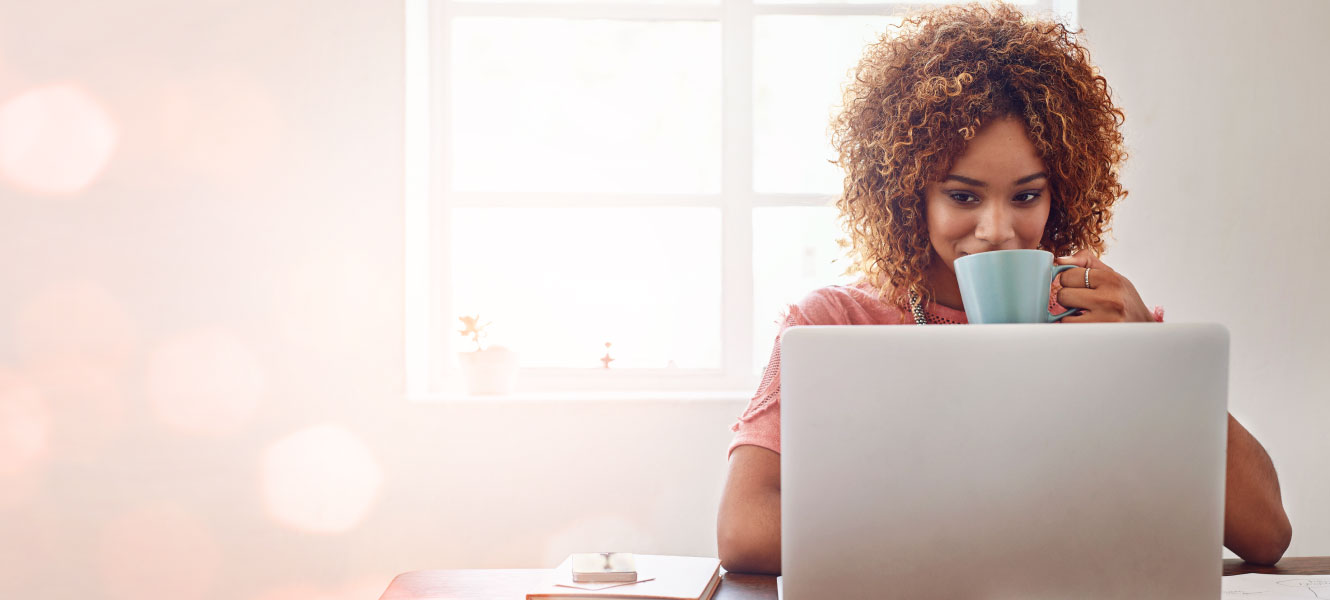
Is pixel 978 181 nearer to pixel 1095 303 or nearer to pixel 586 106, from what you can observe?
pixel 1095 303

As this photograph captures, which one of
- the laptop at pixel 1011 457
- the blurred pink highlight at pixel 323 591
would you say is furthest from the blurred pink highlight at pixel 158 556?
the laptop at pixel 1011 457

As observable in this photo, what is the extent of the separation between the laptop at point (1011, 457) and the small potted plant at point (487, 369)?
1550 mm

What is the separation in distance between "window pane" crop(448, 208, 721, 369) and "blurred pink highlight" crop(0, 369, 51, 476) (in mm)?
940

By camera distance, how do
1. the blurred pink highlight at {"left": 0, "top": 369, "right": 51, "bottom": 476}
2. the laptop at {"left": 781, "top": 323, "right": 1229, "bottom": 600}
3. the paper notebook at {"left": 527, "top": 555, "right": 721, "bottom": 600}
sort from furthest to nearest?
the blurred pink highlight at {"left": 0, "top": 369, "right": 51, "bottom": 476}, the paper notebook at {"left": 527, "top": 555, "right": 721, "bottom": 600}, the laptop at {"left": 781, "top": 323, "right": 1229, "bottom": 600}

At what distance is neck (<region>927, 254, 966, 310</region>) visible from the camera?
123 cm

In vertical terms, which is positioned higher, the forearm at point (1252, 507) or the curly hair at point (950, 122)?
the curly hair at point (950, 122)

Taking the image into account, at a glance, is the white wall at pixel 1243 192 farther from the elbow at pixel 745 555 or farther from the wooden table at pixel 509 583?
the elbow at pixel 745 555

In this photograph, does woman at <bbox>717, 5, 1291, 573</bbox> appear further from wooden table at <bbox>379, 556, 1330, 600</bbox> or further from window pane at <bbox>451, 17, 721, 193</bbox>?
window pane at <bbox>451, 17, 721, 193</bbox>

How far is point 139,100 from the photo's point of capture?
191cm

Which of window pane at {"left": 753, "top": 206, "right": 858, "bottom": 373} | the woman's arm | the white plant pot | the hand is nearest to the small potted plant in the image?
the white plant pot

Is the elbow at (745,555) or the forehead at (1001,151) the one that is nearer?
the elbow at (745,555)

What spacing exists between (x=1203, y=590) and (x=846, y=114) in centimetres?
86

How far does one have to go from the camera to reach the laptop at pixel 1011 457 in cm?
48

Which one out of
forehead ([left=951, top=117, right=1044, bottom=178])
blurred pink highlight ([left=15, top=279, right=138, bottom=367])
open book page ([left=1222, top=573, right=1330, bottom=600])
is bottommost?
open book page ([left=1222, top=573, right=1330, bottom=600])
